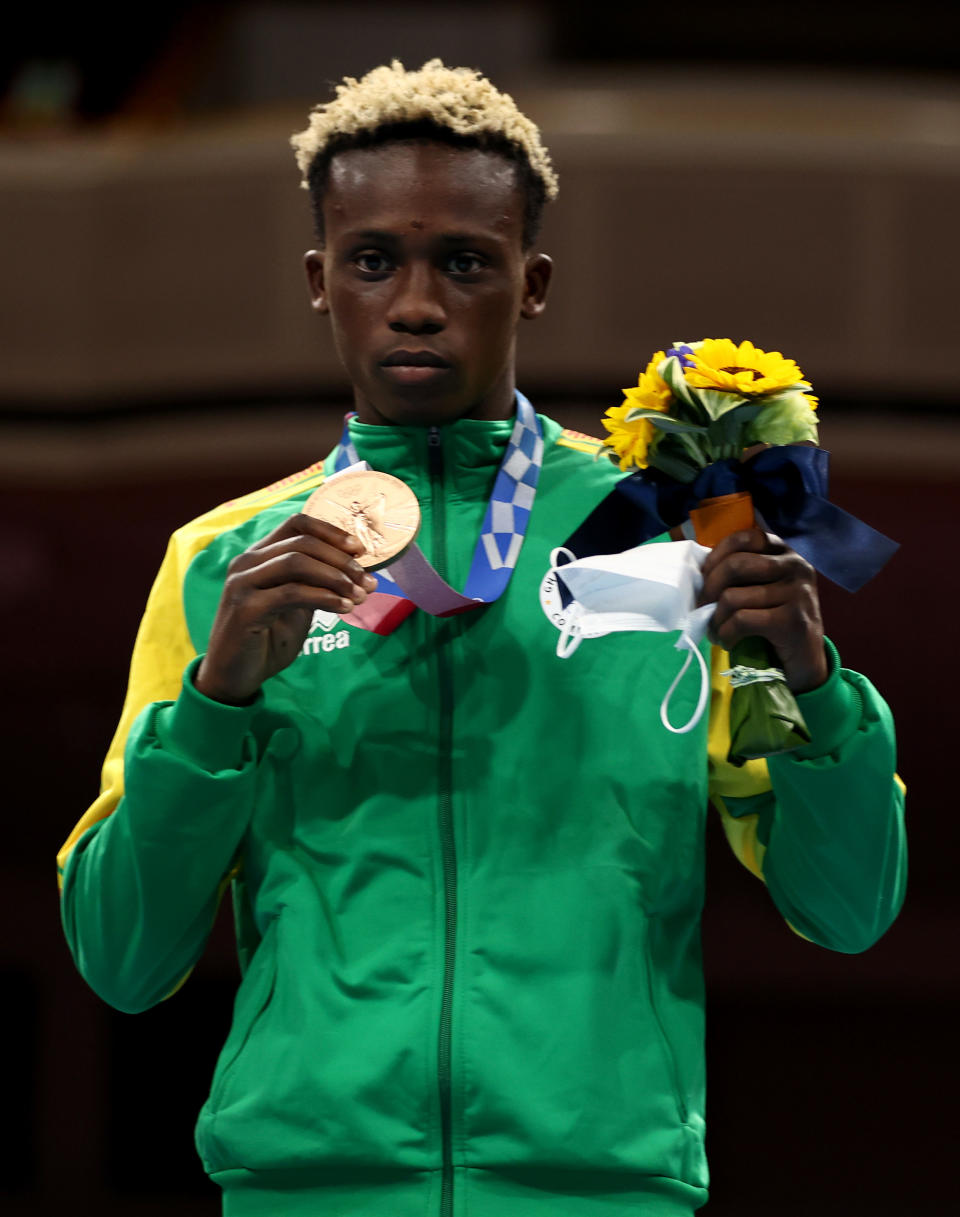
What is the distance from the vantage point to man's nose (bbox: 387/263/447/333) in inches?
66.7

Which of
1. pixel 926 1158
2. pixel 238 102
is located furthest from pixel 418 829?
pixel 238 102

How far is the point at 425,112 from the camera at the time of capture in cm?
176

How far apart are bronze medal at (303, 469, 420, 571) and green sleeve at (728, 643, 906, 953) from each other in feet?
1.30

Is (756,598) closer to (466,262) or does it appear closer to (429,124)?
(466,262)

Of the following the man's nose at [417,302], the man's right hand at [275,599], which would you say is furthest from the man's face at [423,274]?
the man's right hand at [275,599]

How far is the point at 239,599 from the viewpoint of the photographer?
1536mm

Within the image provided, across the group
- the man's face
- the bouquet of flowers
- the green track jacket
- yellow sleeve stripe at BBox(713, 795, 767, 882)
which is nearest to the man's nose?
the man's face

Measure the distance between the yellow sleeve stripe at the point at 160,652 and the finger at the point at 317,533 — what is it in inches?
10.2

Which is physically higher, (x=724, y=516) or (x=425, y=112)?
(x=425, y=112)

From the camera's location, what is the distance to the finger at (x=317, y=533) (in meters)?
1.52

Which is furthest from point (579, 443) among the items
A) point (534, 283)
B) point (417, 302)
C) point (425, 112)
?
point (425, 112)

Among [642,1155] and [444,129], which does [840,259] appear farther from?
[642,1155]

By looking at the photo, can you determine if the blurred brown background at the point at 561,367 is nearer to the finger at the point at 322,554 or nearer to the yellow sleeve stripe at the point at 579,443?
the yellow sleeve stripe at the point at 579,443

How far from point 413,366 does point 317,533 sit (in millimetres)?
277
